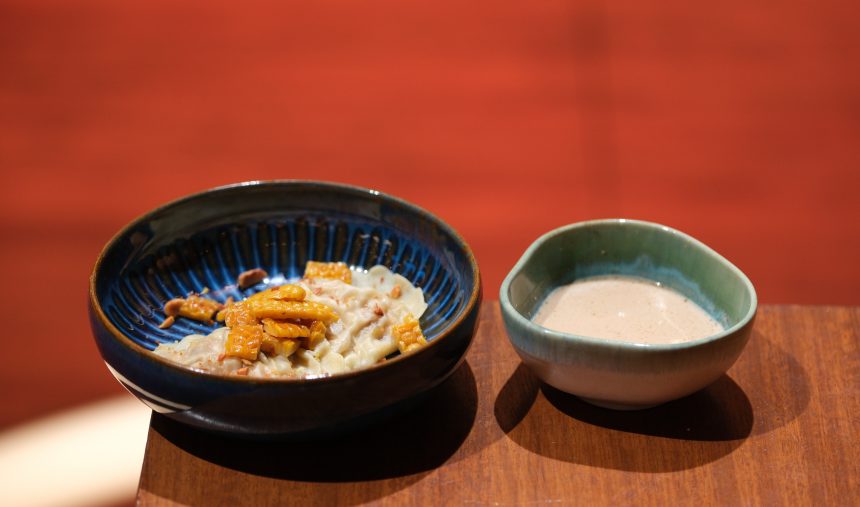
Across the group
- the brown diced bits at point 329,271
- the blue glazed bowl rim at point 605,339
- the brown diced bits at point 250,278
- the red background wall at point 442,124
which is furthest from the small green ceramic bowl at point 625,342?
the red background wall at point 442,124

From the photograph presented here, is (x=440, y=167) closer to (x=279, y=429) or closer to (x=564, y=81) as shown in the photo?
(x=564, y=81)


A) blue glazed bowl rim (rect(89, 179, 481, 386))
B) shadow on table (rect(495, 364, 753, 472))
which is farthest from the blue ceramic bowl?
shadow on table (rect(495, 364, 753, 472))

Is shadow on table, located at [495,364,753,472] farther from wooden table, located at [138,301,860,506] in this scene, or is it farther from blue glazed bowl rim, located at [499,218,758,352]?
blue glazed bowl rim, located at [499,218,758,352]

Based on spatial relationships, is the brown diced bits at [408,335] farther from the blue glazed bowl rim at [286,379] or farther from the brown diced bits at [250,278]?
the brown diced bits at [250,278]

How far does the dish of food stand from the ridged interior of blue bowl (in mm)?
38

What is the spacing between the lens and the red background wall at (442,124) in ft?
7.09

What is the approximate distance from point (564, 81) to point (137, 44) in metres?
1.24

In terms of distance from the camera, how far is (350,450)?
44.8 inches

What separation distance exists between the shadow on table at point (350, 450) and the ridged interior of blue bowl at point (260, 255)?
0.15 meters

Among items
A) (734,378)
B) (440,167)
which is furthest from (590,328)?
(440,167)

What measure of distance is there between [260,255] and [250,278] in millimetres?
53

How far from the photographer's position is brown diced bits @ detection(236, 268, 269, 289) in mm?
1446

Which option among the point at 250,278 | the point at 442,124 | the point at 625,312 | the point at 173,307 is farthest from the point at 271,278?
the point at 442,124

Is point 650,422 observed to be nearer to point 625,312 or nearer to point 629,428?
point 629,428
